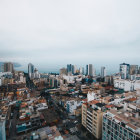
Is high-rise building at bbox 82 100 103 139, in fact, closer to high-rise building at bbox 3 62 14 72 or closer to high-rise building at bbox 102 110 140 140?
high-rise building at bbox 102 110 140 140

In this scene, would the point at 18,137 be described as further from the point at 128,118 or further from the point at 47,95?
the point at 47,95

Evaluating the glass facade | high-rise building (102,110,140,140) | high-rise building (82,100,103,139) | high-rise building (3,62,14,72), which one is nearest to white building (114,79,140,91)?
high-rise building (82,100,103,139)

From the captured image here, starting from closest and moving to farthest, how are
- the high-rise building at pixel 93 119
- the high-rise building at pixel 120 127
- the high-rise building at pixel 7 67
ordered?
the high-rise building at pixel 120 127 < the high-rise building at pixel 93 119 < the high-rise building at pixel 7 67

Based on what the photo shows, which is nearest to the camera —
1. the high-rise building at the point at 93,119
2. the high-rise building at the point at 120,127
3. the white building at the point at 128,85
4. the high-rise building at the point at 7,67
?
the high-rise building at the point at 120,127

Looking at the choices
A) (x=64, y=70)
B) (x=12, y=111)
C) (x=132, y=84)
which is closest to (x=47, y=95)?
(x=12, y=111)

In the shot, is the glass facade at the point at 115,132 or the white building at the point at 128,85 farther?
the white building at the point at 128,85

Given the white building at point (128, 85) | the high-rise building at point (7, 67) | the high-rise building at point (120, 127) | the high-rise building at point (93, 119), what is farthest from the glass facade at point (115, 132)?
the high-rise building at point (7, 67)

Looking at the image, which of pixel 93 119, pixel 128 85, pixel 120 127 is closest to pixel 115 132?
pixel 120 127

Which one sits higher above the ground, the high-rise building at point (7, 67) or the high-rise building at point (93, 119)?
the high-rise building at point (7, 67)

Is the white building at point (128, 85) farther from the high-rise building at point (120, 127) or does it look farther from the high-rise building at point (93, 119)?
the high-rise building at point (120, 127)

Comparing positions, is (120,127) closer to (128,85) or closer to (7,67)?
(128,85)
